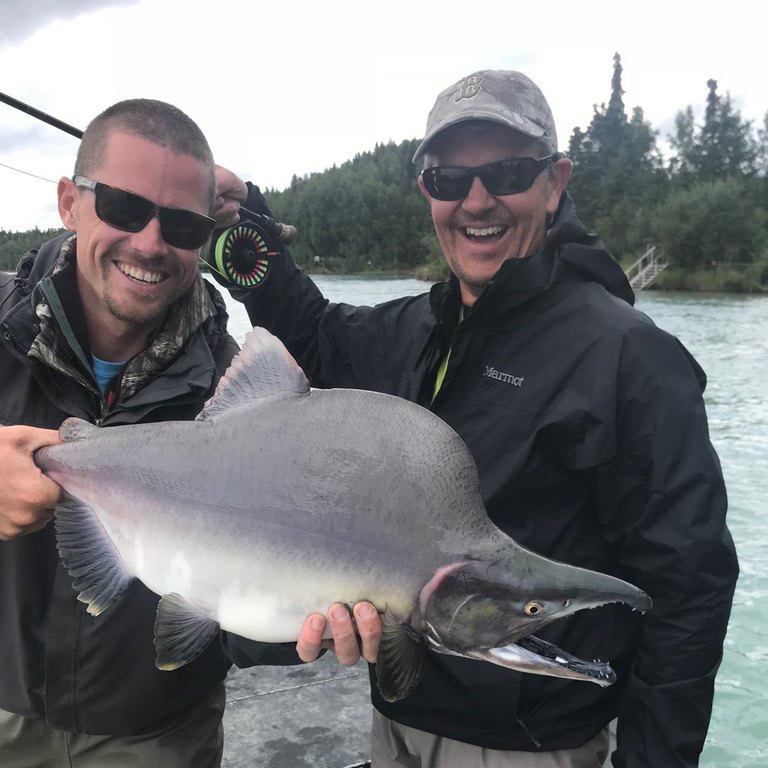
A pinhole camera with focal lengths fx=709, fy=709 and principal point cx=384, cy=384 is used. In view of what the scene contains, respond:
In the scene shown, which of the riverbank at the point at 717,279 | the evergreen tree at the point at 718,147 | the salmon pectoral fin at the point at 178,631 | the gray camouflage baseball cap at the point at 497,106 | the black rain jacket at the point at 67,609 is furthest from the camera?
the evergreen tree at the point at 718,147

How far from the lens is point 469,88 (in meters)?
3.03

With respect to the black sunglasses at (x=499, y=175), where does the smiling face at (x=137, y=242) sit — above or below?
below

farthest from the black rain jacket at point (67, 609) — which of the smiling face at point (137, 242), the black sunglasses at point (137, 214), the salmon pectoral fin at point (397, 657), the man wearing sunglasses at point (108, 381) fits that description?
the salmon pectoral fin at point (397, 657)

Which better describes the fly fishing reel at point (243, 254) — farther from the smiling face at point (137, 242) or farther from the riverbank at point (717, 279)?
the riverbank at point (717, 279)

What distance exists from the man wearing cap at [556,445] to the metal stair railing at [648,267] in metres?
55.7

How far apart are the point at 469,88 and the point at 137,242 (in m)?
1.53

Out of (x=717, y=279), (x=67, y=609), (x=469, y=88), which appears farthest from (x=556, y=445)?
(x=717, y=279)

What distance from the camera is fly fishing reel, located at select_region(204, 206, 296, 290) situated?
11.1 ft

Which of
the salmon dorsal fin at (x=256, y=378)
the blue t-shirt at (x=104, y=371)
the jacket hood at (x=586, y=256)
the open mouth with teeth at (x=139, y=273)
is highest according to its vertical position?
the jacket hood at (x=586, y=256)

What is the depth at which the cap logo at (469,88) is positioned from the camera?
2997 millimetres

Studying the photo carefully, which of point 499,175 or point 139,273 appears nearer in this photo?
point 139,273

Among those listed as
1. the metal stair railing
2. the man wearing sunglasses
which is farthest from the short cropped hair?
the metal stair railing

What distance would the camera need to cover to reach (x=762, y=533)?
33.4ft

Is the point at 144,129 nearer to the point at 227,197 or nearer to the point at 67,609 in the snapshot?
the point at 227,197
